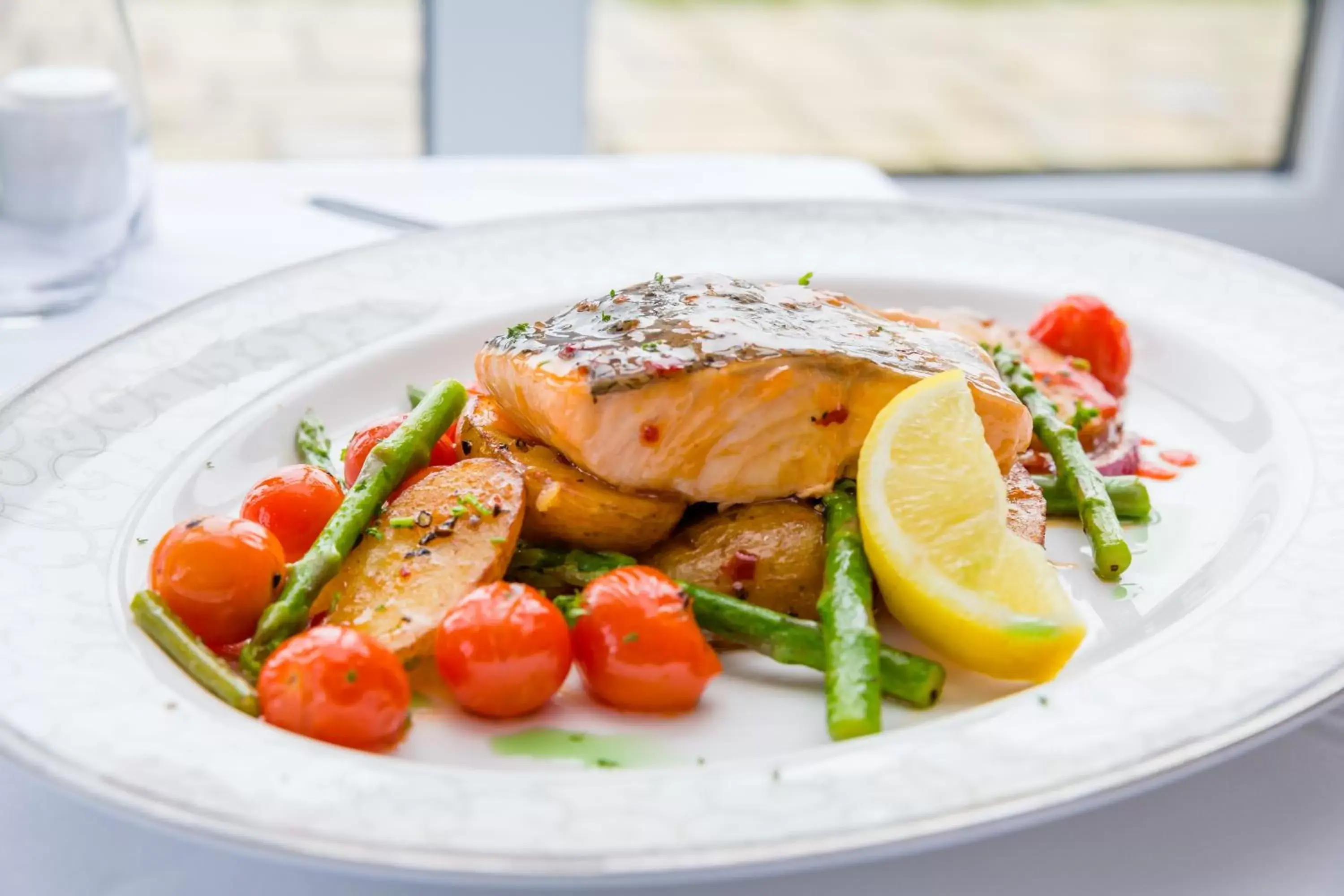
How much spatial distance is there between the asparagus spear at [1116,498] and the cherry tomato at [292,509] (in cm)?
143

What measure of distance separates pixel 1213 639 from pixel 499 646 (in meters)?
1.08

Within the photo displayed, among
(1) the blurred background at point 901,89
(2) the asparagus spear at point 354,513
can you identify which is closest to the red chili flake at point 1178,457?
(2) the asparagus spear at point 354,513

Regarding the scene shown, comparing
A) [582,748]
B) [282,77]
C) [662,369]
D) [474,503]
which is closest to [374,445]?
[474,503]

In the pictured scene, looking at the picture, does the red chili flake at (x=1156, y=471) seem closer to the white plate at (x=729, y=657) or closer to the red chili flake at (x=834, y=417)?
the white plate at (x=729, y=657)

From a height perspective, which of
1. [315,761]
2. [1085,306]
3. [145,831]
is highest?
[1085,306]

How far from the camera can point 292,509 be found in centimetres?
252

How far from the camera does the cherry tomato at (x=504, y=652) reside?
2.02 metres

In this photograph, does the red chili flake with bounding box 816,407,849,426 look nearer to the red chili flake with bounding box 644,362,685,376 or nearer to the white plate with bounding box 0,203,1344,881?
the red chili flake with bounding box 644,362,685,376

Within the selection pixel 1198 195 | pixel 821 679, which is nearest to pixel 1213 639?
pixel 821 679

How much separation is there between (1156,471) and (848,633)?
1204mm

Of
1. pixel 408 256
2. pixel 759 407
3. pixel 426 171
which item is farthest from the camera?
pixel 426 171

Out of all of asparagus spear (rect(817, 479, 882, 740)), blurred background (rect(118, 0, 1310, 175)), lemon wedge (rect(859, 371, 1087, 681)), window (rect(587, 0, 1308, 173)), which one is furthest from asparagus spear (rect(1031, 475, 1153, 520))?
window (rect(587, 0, 1308, 173))

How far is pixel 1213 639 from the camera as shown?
2.04m

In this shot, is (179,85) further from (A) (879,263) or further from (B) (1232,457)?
(B) (1232,457)
